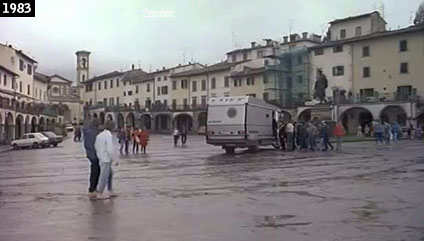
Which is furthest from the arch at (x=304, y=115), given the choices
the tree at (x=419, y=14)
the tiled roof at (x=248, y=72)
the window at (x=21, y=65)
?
the window at (x=21, y=65)

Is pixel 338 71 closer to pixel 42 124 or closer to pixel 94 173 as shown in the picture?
pixel 42 124

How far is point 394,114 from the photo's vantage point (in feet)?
202

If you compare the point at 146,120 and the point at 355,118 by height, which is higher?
the point at 146,120

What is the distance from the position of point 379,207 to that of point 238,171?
867cm

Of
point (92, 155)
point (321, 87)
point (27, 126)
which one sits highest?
point (321, 87)

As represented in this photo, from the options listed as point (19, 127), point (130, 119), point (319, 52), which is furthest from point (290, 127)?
point (130, 119)

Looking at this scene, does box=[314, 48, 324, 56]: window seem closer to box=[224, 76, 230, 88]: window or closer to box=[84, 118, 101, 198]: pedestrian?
box=[224, 76, 230, 88]: window

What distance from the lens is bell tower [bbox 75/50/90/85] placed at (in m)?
135

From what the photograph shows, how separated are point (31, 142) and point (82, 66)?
88.9 m

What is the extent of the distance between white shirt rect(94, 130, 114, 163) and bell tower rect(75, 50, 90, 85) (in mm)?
125335

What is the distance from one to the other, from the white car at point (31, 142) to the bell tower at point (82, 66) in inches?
3388

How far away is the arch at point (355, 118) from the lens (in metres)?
64.6

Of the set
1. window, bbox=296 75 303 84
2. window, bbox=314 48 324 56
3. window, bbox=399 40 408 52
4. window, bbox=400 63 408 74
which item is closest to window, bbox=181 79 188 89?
window, bbox=296 75 303 84

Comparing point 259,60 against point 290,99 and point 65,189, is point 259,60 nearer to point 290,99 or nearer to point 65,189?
point 290,99
